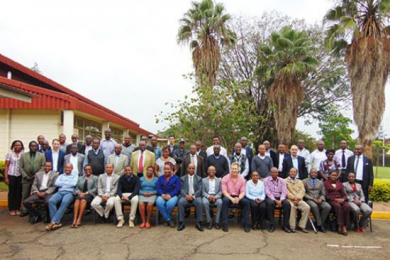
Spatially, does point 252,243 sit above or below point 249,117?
below

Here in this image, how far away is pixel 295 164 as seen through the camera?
806 centimetres

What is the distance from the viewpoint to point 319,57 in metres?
21.5

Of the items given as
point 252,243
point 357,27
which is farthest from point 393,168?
point 357,27

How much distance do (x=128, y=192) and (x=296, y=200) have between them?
11.8ft

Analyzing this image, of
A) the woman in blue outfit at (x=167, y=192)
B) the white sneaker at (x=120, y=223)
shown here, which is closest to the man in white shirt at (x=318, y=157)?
the woman in blue outfit at (x=167, y=192)

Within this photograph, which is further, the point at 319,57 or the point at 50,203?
the point at 319,57

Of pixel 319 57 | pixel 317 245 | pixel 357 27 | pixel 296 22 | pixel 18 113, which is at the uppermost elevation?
pixel 296 22

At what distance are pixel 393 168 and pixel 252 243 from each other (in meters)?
2.65

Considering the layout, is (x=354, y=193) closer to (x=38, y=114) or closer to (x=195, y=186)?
(x=195, y=186)

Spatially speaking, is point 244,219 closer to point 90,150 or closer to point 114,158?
point 114,158

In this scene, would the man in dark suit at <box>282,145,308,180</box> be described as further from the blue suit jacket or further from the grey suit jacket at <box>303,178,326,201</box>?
the blue suit jacket

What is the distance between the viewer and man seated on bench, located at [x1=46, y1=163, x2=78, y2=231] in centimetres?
675

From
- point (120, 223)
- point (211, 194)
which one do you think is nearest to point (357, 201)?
point (211, 194)

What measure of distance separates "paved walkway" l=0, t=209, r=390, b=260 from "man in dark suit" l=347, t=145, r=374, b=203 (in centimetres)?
110
